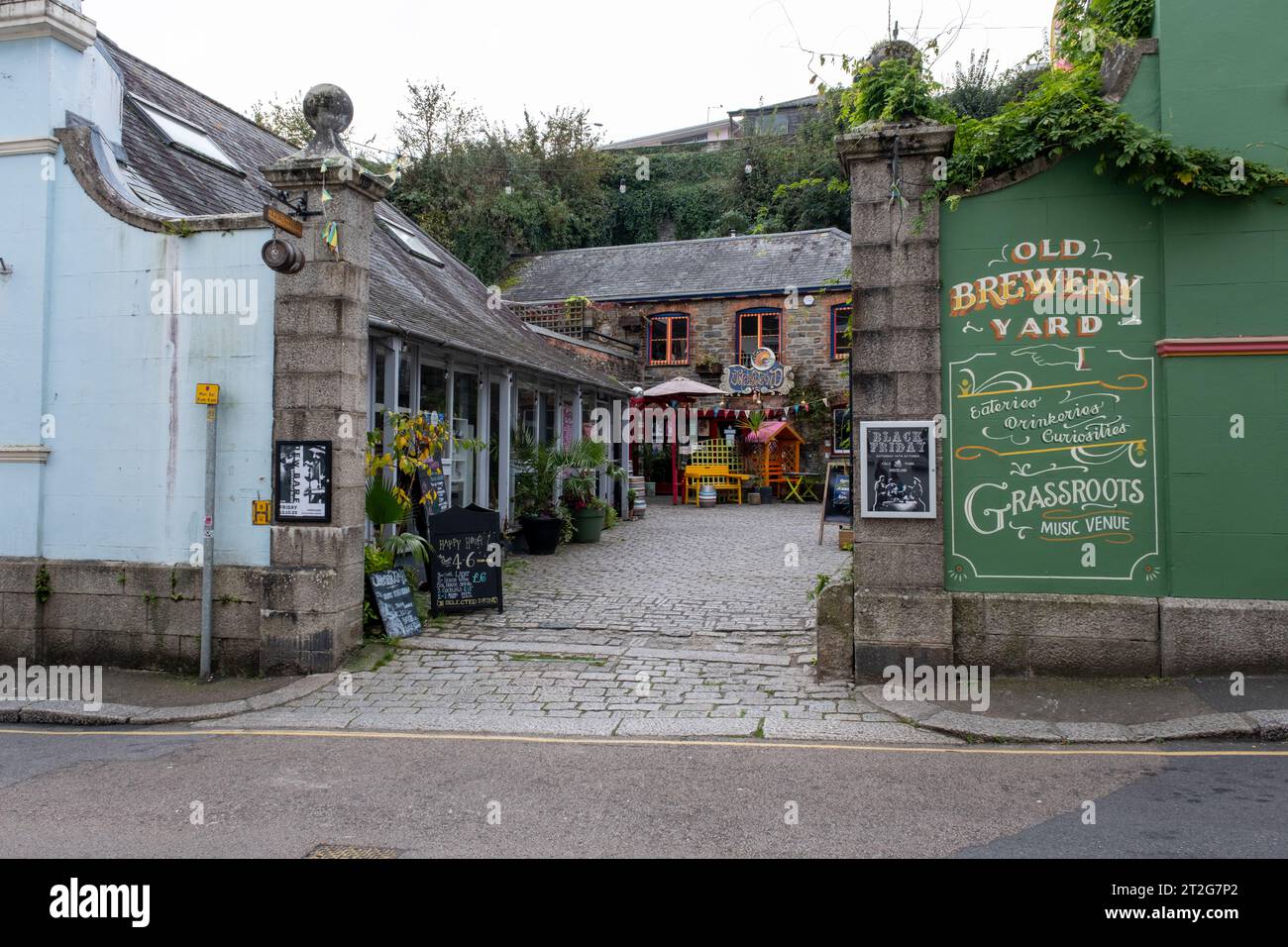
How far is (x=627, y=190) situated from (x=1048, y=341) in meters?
38.3

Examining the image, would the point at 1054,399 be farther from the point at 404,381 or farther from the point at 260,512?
the point at 404,381

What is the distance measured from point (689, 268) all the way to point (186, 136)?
19.5 m

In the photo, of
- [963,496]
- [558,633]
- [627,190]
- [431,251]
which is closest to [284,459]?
[558,633]

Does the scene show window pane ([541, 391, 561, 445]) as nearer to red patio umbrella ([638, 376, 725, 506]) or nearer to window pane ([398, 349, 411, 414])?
window pane ([398, 349, 411, 414])

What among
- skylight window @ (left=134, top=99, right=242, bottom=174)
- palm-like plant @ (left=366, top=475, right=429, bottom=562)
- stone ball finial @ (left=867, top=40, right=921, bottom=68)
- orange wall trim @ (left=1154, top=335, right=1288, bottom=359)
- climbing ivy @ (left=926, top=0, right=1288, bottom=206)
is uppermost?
skylight window @ (left=134, top=99, right=242, bottom=174)

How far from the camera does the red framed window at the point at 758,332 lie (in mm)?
27000

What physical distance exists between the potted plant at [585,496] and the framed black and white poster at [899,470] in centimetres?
837

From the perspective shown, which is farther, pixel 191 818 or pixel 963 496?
pixel 963 496

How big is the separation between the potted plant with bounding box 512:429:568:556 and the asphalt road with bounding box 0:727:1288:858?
8146mm

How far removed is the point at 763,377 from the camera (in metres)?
26.9

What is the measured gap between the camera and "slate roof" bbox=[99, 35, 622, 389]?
9414mm

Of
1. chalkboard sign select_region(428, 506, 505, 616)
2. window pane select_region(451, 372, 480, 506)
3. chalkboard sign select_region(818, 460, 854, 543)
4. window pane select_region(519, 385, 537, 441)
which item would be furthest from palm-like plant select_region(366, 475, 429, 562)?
window pane select_region(519, 385, 537, 441)

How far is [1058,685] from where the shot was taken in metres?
6.23

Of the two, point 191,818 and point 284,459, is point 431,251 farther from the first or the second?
point 191,818
